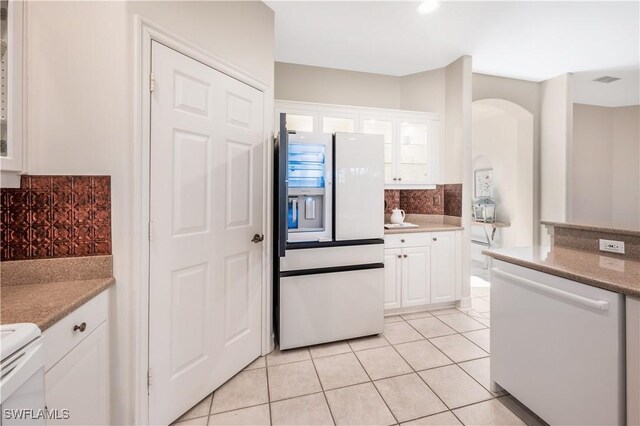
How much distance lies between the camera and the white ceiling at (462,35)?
2.37 meters

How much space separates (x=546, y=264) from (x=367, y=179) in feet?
4.53

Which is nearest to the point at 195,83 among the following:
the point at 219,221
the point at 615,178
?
the point at 219,221

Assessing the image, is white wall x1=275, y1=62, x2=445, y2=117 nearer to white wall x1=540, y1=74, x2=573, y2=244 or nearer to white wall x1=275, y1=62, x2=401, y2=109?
white wall x1=275, y1=62, x2=401, y2=109

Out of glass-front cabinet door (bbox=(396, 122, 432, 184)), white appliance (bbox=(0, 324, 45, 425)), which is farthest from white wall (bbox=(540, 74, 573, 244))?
white appliance (bbox=(0, 324, 45, 425))

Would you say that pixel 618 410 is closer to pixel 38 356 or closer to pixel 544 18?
pixel 38 356

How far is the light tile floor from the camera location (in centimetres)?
159

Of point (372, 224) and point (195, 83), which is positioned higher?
point (195, 83)

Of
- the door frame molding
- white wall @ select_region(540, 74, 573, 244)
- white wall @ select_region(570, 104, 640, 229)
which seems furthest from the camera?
white wall @ select_region(570, 104, 640, 229)

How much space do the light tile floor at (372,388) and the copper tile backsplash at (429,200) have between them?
1460 millimetres

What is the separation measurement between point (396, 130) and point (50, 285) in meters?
3.23

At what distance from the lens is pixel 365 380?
6.32ft

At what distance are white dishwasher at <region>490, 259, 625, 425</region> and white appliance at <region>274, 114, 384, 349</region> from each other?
1.00m

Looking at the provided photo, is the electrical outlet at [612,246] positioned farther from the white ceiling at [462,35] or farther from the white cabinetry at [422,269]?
the white ceiling at [462,35]

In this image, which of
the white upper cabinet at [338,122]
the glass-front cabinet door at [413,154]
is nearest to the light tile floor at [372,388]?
the glass-front cabinet door at [413,154]
